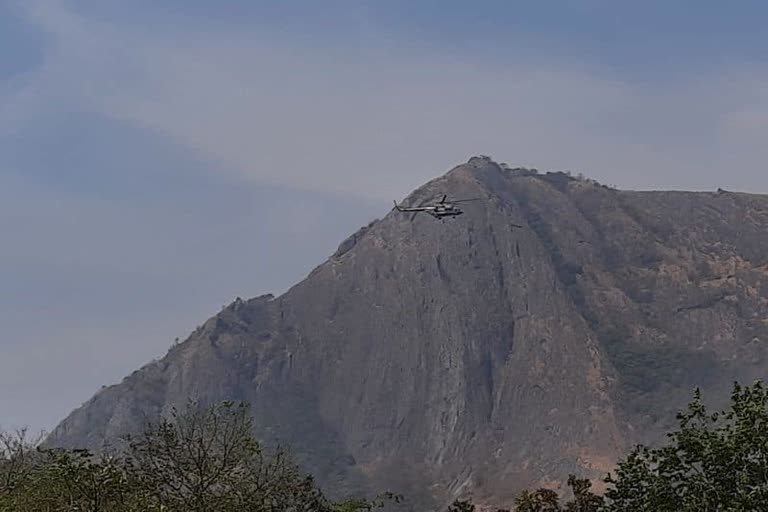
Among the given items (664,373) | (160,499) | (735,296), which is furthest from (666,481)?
(735,296)

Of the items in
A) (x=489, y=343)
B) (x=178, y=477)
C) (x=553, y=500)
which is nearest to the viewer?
(x=178, y=477)

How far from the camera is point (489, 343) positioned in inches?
4670

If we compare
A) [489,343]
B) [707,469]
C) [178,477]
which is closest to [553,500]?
[707,469]

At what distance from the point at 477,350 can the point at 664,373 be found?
20755mm

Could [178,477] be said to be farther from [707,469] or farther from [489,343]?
[489,343]

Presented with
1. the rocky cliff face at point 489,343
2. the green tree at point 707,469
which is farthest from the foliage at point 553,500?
the rocky cliff face at point 489,343

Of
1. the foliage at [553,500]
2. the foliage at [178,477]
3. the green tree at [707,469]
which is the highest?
the foliage at [178,477]

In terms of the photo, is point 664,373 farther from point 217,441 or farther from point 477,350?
point 217,441

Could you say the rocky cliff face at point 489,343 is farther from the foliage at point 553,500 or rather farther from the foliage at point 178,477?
the foliage at point 178,477

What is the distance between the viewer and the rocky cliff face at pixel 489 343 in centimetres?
10556

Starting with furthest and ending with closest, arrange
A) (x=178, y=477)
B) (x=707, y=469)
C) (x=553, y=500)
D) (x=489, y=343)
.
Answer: (x=489, y=343) < (x=553, y=500) < (x=178, y=477) < (x=707, y=469)

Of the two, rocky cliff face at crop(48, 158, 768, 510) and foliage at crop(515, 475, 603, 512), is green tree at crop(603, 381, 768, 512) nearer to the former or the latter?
foliage at crop(515, 475, 603, 512)

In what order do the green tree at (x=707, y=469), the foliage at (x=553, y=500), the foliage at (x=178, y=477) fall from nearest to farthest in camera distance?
the green tree at (x=707, y=469) → the foliage at (x=178, y=477) → the foliage at (x=553, y=500)

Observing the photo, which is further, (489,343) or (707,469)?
(489,343)
